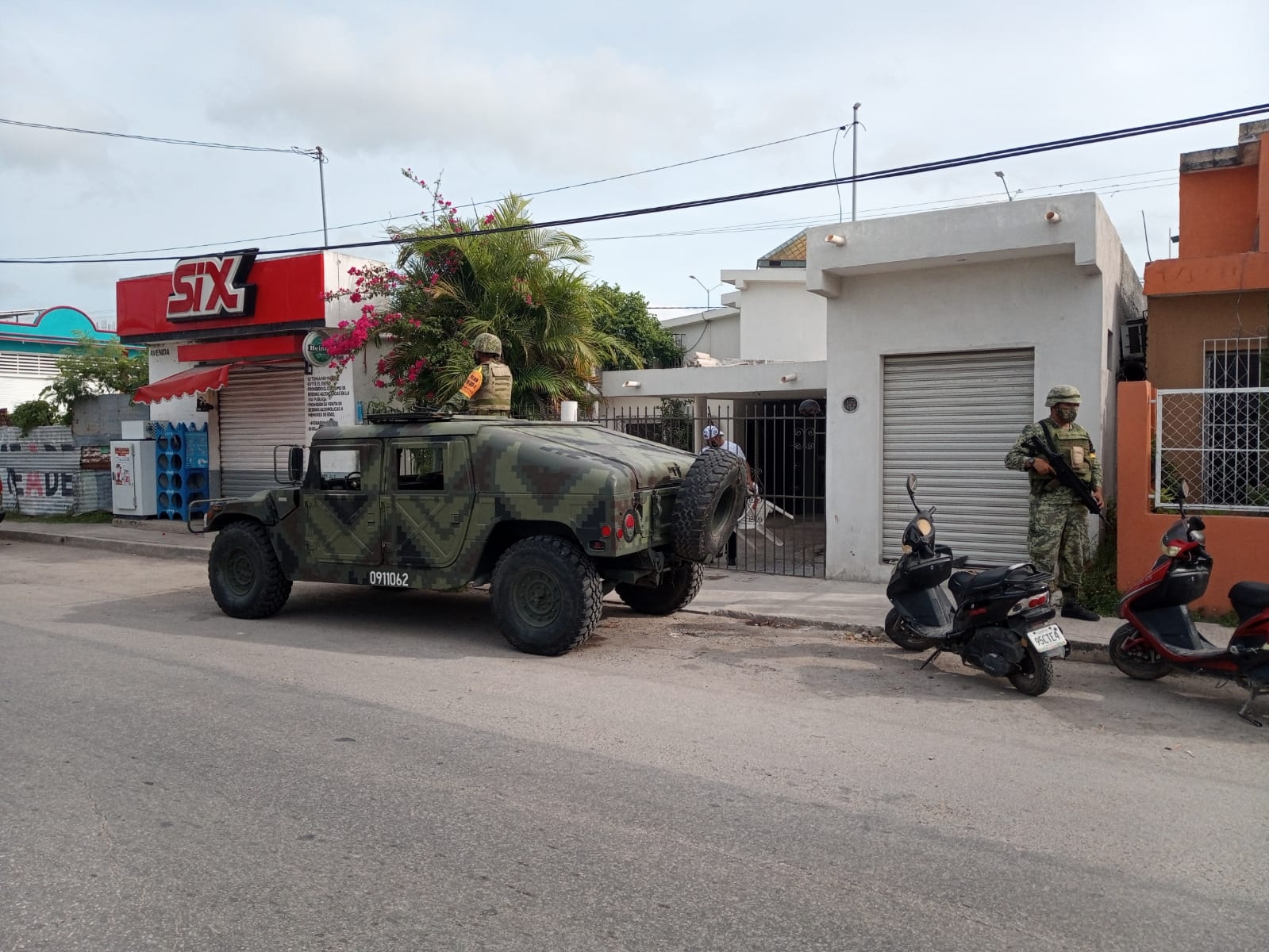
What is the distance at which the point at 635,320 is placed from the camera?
28.0 m

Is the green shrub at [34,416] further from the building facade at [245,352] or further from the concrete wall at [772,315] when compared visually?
the concrete wall at [772,315]

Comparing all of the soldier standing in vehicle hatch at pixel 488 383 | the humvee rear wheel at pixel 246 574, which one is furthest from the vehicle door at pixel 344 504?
the soldier standing in vehicle hatch at pixel 488 383

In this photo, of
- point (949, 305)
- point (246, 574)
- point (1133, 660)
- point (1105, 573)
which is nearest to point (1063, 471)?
point (1105, 573)

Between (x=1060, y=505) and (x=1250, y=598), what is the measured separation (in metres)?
2.44

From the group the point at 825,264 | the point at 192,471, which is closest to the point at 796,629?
the point at 825,264

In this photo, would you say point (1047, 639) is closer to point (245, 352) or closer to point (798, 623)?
point (798, 623)

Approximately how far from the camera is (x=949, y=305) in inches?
413

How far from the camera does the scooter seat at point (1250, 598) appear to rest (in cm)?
595

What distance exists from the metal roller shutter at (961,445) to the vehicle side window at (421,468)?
5251mm

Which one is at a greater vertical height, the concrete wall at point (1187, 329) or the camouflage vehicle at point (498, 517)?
the concrete wall at point (1187, 329)

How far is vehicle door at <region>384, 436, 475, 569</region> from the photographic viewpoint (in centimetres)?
792

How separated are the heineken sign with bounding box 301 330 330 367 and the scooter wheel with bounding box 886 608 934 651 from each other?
10648 millimetres

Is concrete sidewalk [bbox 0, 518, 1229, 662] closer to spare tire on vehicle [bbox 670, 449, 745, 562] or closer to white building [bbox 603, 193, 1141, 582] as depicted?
white building [bbox 603, 193, 1141, 582]

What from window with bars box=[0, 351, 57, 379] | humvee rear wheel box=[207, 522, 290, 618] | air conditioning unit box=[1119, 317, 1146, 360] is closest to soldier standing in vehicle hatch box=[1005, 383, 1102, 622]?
air conditioning unit box=[1119, 317, 1146, 360]
